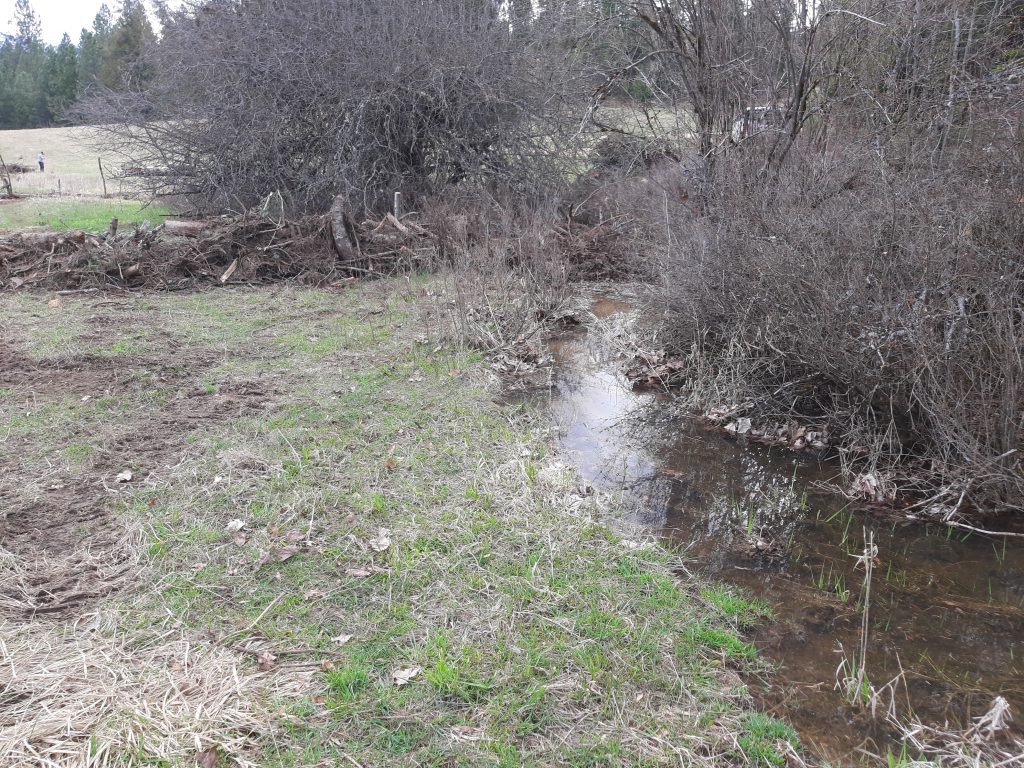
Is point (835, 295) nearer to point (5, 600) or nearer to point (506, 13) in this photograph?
point (5, 600)

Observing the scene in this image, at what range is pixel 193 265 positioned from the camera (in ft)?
37.0

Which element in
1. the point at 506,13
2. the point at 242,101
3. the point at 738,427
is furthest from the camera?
the point at 506,13

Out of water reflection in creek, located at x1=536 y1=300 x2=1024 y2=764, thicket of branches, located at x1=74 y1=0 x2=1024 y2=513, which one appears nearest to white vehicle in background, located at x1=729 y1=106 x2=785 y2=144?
thicket of branches, located at x1=74 y1=0 x2=1024 y2=513

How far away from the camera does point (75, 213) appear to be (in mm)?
Result: 17266

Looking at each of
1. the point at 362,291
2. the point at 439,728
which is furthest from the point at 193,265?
the point at 439,728

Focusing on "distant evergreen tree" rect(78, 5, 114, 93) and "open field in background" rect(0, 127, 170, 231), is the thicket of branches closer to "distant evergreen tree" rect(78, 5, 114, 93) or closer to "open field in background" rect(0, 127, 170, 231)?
"open field in background" rect(0, 127, 170, 231)

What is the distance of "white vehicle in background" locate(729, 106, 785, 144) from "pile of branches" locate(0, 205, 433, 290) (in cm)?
470

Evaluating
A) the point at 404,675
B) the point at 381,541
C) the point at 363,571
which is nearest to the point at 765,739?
the point at 404,675

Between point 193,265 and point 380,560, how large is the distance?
8635mm

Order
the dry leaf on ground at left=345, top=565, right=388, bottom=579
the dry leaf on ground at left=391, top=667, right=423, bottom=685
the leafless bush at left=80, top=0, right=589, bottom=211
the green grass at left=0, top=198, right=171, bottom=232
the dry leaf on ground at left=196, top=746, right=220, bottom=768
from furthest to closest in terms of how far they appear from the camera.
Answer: the green grass at left=0, top=198, right=171, bottom=232
the leafless bush at left=80, top=0, right=589, bottom=211
the dry leaf on ground at left=345, top=565, right=388, bottom=579
the dry leaf on ground at left=391, top=667, right=423, bottom=685
the dry leaf on ground at left=196, top=746, right=220, bottom=768

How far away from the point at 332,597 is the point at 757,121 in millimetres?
7206

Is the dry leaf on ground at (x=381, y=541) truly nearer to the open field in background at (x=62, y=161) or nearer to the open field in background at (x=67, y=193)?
the open field in background at (x=67, y=193)

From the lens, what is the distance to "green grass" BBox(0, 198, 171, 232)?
15344 millimetres

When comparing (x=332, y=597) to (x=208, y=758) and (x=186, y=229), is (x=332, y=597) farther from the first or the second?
(x=186, y=229)
